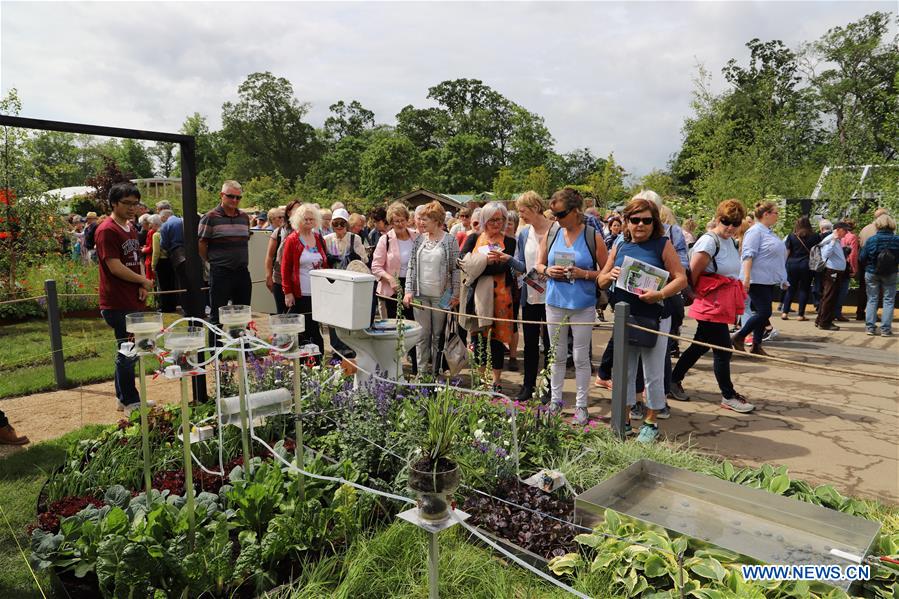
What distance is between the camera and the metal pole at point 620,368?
4363mm

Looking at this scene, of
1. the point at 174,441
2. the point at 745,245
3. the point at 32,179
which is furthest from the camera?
the point at 32,179

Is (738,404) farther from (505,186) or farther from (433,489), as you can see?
(505,186)

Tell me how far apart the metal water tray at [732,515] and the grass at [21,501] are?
293 centimetres

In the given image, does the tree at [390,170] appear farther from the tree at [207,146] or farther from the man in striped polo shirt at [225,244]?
the man in striped polo shirt at [225,244]

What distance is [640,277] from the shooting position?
179 inches

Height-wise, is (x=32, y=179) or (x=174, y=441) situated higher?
(x=32, y=179)

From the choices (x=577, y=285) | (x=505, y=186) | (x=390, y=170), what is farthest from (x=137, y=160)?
(x=577, y=285)

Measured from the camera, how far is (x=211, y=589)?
254 cm

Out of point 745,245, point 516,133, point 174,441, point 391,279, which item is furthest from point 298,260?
point 516,133

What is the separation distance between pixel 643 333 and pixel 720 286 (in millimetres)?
1350

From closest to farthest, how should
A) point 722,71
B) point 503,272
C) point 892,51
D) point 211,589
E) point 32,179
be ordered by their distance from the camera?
point 211,589, point 503,272, point 32,179, point 892,51, point 722,71

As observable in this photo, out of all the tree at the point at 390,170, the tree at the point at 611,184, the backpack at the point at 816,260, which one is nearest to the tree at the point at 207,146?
the tree at the point at 390,170

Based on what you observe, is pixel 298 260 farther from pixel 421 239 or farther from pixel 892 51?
pixel 892 51

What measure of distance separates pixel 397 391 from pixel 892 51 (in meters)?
53.7
